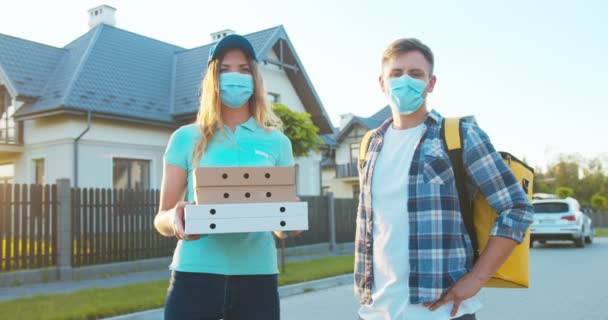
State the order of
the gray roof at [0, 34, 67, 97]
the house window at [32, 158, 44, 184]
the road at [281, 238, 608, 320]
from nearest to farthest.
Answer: the road at [281, 238, 608, 320], the gray roof at [0, 34, 67, 97], the house window at [32, 158, 44, 184]

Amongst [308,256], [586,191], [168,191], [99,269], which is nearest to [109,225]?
[99,269]

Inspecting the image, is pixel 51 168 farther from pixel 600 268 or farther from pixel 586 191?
pixel 586 191

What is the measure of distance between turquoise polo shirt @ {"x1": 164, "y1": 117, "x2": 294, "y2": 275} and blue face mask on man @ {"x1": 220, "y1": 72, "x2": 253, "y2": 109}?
0.11m

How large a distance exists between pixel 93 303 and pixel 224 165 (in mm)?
6250

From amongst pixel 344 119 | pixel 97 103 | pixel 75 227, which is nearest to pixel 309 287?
pixel 75 227

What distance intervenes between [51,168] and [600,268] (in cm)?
1577

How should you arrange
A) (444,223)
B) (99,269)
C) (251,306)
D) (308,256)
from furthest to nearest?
(308,256), (99,269), (251,306), (444,223)

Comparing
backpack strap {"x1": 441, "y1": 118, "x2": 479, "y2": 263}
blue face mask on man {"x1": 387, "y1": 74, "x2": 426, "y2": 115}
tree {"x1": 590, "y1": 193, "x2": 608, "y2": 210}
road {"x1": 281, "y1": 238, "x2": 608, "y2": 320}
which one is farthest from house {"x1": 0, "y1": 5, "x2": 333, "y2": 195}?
tree {"x1": 590, "y1": 193, "x2": 608, "y2": 210}

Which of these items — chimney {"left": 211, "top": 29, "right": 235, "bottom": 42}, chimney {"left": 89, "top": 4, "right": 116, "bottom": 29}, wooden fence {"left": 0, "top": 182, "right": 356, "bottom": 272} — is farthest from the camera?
chimney {"left": 211, "top": 29, "right": 235, "bottom": 42}

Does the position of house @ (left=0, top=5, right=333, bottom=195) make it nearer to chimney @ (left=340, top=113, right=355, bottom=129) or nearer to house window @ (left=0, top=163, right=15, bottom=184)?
house window @ (left=0, top=163, right=15, bottom=184)

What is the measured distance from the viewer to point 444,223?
2258mm

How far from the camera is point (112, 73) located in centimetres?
2033

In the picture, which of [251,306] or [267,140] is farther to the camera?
[267,140]

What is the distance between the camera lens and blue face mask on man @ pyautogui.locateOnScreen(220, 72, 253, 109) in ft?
8.85
